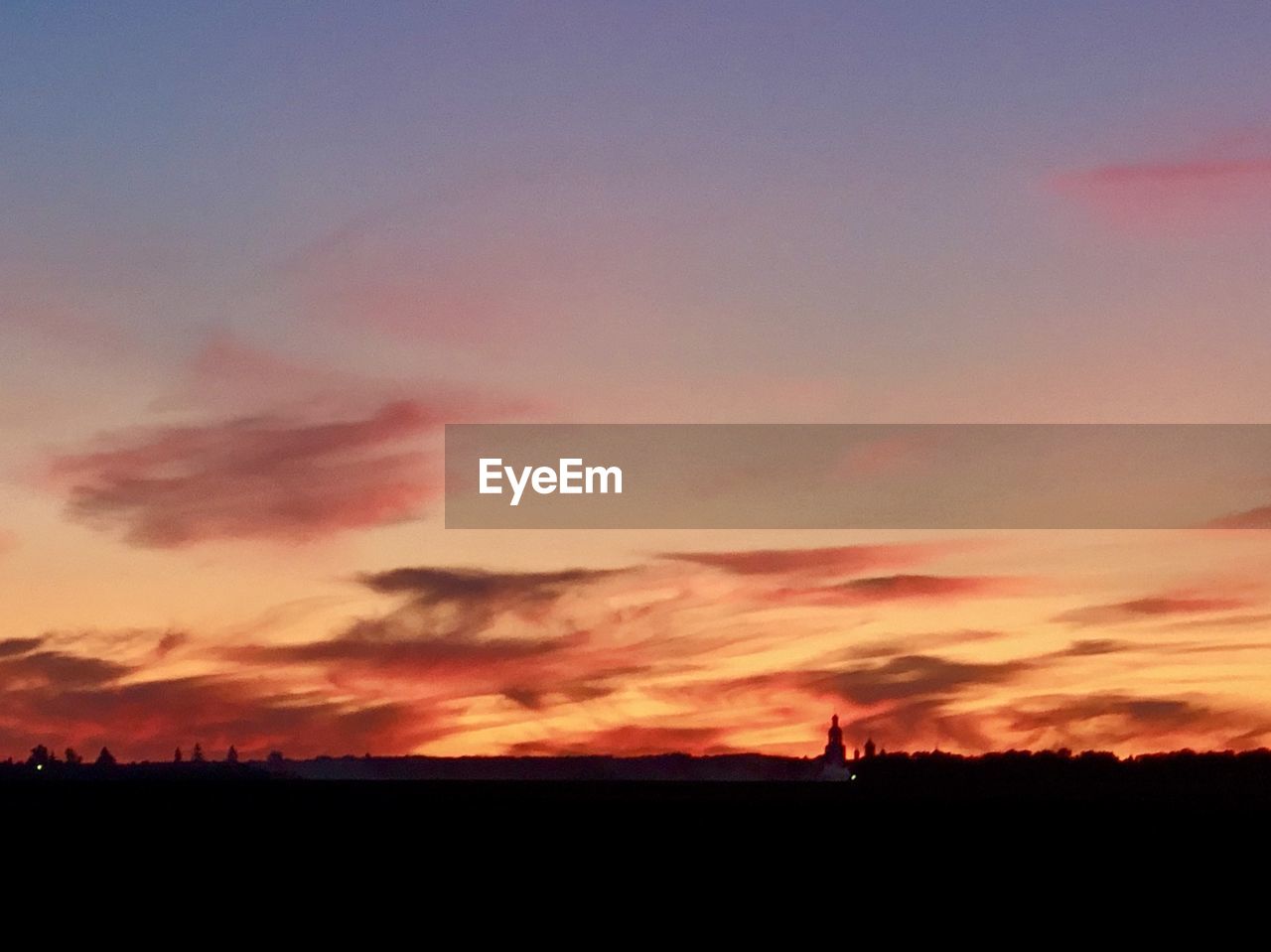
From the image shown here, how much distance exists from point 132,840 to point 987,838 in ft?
111

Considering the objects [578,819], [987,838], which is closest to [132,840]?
[578,819]

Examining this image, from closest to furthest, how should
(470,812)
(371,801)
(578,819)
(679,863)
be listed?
(679,863)
(578,819)
(470,812)
(371,801)

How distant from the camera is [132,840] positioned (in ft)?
261

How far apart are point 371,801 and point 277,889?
277 ft

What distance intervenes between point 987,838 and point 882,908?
1410 inches

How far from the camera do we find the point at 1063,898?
4978 centimetres

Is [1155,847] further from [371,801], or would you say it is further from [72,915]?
[371,801]

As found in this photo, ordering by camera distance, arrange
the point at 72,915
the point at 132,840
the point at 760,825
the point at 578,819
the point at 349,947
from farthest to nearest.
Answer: the point at 578,819 → the point at 760,825 → the point at 132,840 → the point at 72,915 → the point at 349,947

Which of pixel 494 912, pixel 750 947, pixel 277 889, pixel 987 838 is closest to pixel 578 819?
pixel 987 838

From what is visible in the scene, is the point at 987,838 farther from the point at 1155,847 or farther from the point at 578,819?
the point at 578,819

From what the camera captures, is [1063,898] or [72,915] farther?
[1063,898]

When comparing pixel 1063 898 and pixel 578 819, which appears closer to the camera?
pixel 1063 898

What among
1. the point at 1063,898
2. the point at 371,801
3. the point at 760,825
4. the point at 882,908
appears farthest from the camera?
the point at 371,801

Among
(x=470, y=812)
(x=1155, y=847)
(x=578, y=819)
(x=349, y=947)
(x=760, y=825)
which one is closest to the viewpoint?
(x=349, y=947)
